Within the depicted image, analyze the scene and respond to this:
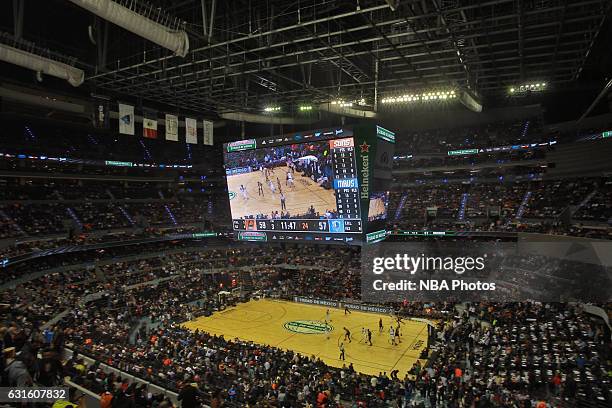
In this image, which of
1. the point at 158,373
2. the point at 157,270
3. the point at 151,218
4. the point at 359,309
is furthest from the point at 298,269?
the point at 158,373

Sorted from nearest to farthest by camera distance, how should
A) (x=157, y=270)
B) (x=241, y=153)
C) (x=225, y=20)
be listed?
(x=225, y=20)
(x=241, y=153)
(x=157, y=270)

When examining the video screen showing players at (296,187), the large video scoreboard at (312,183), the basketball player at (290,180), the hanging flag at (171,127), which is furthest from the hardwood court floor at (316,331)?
the hanging flag at (171,127)

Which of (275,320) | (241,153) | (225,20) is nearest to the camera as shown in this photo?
(225,20)

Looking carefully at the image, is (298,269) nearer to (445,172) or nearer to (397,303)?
(397,303)

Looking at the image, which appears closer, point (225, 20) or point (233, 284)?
Result: point (225, 20)

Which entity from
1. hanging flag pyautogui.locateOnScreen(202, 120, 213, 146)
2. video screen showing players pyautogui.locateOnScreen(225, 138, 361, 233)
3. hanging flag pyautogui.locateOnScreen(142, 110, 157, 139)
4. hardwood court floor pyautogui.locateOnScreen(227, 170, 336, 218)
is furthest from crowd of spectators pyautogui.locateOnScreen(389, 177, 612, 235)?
hanging flag pyautogui.locateOnScreen(142, 110, 157, 139)

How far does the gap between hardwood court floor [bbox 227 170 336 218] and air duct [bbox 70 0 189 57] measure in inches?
415

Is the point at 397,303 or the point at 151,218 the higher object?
the point at 151,218

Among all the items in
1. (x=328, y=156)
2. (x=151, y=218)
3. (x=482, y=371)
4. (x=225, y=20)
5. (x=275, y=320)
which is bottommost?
(x=275, y=320)

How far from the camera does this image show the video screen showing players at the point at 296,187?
935 inches

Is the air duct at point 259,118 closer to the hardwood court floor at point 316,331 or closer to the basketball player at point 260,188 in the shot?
the basketball player at point 260,188

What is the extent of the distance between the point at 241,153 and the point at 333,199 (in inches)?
290

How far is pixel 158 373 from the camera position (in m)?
17.8

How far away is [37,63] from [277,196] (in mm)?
14425
